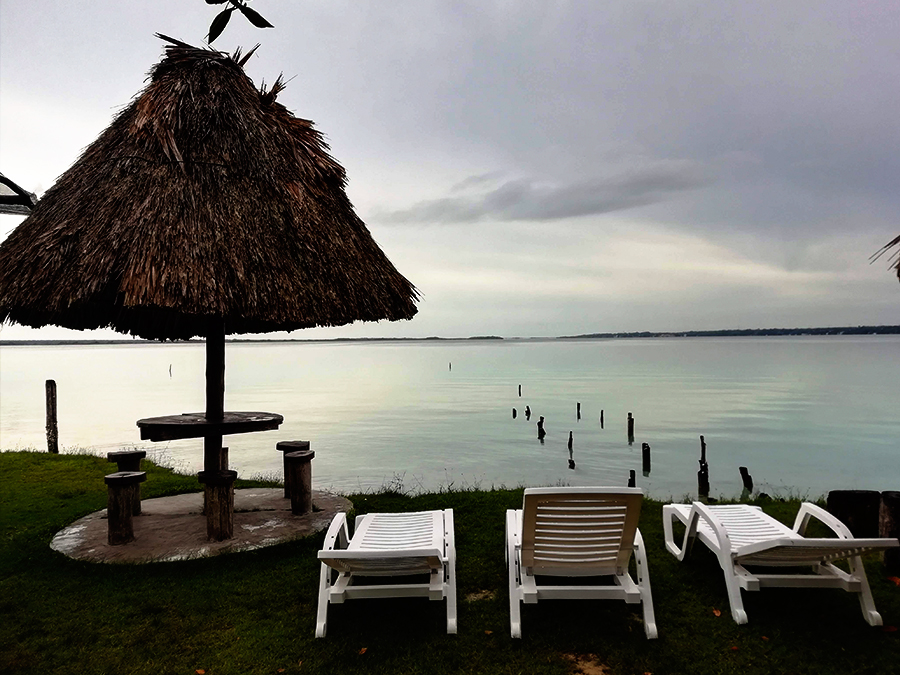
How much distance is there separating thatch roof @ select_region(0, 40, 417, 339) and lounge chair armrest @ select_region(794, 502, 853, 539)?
427cm

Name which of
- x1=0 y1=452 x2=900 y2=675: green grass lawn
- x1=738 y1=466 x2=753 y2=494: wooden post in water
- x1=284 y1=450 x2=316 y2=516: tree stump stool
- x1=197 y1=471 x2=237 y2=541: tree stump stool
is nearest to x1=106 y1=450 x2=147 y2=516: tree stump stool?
x1=0 y1=452 x2=900 y2=675: green grass lawn

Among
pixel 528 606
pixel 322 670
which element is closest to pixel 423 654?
pixel 322 670

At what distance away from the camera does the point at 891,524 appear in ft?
15.0

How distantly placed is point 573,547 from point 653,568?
4.90 feet

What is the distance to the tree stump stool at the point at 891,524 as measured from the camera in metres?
4.53

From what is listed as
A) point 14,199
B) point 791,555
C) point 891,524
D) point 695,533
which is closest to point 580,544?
point 791,555

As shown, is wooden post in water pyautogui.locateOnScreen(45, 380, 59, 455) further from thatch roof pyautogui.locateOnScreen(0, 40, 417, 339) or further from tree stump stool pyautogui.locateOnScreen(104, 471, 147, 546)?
tree stump stool pyautogui.locateOnScreen(104, 471, 147, 546)

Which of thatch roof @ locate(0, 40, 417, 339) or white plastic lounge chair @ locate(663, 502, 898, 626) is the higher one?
thatch roof @ locate(0, 40, 417, 339)

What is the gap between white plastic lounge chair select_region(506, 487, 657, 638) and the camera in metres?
3.64

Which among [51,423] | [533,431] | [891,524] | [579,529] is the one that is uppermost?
[579,529]

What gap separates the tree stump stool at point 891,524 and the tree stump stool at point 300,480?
208 inches

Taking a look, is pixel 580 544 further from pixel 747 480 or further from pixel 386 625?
pixel 747 480

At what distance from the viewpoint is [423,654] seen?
3502 mm

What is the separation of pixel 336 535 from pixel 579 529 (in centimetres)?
168
